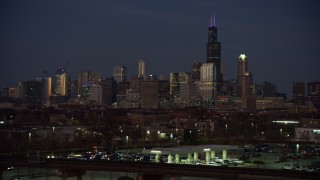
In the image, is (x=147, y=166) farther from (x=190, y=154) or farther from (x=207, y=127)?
(x=207, y=127)

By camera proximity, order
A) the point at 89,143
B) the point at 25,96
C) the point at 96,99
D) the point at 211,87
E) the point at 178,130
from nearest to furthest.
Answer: the point at 89,143, the point at 178,130, the point at 25,96, the point at 96,99, the point at 211,87

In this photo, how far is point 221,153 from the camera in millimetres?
36312

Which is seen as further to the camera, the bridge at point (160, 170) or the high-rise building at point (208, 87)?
the high-rise building at point (208, 87)

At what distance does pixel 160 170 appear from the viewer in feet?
60.1

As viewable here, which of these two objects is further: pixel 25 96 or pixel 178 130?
pixel 25 96

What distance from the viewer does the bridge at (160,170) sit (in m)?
16.9

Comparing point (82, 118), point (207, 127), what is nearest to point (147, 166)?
point (207, 127)

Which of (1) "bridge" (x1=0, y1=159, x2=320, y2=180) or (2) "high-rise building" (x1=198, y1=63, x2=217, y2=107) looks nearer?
(1) "bridge" (x1=0, y1=159, x2=320, y2=180)

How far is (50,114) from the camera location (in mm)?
74000

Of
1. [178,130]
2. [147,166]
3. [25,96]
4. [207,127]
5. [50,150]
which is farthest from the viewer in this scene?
[25,96]

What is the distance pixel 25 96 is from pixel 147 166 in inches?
3429

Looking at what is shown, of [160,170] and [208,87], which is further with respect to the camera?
[208,87]

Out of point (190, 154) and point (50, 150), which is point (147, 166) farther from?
point (50, 150)

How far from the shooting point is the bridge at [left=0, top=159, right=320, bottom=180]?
55.6ft
